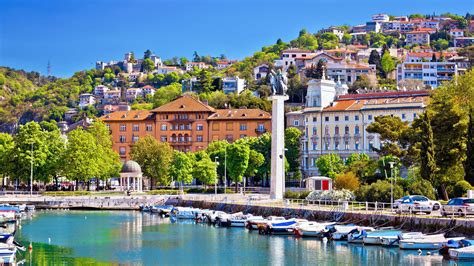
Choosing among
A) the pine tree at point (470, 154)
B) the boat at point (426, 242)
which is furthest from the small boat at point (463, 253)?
the pine tree at point (470, 154)

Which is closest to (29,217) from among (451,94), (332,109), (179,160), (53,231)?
(53,231)

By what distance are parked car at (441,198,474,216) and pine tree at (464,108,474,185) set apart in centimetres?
1261

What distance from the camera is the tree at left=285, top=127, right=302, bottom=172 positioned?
13200 centimetres

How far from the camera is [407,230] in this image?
187ft

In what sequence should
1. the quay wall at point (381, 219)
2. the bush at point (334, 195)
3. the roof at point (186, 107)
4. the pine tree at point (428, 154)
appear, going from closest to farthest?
the quay wall at point (381, 219) → the pine tree at point (428, 154) → the bush at point (334, 195) → the roof at point (186, 107)

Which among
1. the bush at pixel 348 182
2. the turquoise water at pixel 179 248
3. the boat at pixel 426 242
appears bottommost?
the turquoise water at pixel 179 248

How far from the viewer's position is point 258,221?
71250 millimetres

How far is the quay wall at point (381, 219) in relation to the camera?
2089 inches

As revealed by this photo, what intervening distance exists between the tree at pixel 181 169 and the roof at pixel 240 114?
27.6 m

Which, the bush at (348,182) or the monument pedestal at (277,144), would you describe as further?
the monument pedestal at (277,144)

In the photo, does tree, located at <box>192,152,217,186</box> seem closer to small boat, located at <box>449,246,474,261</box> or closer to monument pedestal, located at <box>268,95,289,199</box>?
monument pedestal, located at <box>268,95,289,199</box>

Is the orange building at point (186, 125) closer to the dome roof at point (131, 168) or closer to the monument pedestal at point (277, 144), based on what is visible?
the dome roof at point (131, 168)

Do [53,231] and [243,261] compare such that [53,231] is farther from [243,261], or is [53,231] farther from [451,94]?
[451,94]

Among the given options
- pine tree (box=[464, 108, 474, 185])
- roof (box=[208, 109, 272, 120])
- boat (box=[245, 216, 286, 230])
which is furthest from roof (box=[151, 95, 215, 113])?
pine tree (box=[464, 108, 474, 185])
